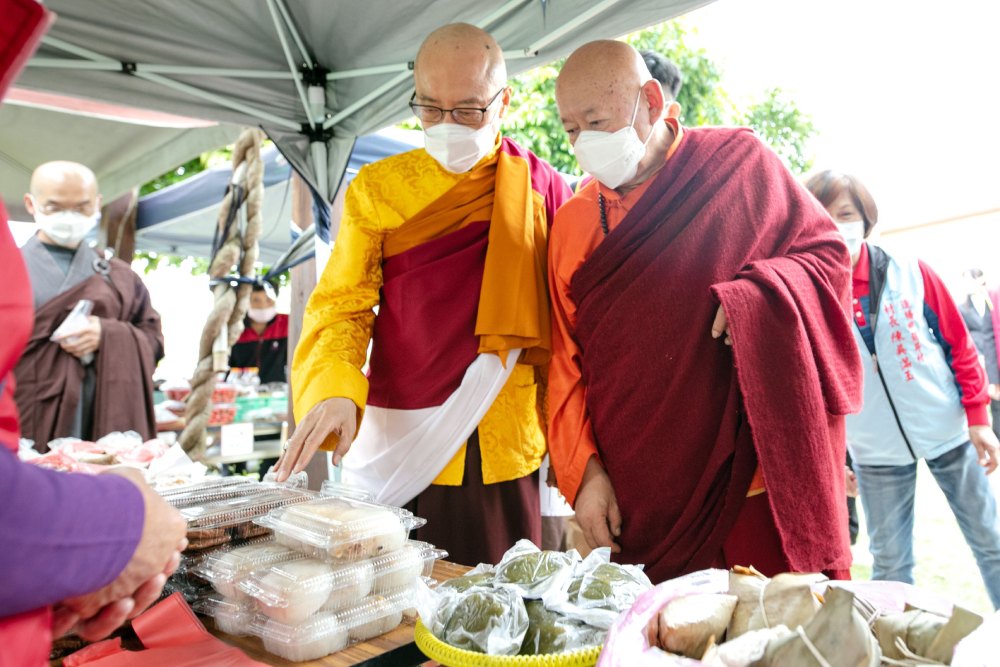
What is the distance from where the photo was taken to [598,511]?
1.51 meters

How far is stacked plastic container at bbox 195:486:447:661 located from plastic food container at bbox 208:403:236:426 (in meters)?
3.62

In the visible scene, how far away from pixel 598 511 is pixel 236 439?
141 inches

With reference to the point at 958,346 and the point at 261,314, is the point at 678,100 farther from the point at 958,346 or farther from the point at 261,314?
the point at 958,346

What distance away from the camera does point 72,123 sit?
480cm

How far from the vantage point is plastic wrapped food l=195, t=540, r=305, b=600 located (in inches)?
42.3

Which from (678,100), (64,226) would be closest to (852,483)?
(64,226)

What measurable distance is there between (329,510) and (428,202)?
921 millimetres

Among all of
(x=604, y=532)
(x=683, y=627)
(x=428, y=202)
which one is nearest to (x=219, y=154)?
(x=428, y=202)

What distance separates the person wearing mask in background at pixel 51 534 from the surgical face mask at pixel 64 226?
2.81 metres

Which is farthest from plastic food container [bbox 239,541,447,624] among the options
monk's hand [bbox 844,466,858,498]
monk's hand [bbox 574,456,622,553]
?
monk's hand [bbox 844,466,858,498]

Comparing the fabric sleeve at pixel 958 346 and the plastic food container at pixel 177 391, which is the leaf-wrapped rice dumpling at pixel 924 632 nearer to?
the fabric sleeve at pixel 958 346

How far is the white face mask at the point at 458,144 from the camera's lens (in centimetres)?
170

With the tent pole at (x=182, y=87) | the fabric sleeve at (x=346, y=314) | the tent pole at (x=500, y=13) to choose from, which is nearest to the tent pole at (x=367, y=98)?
the tent pole at (x=182, y=87)

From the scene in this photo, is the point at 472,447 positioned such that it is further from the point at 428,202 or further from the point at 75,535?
the point at 75,535
